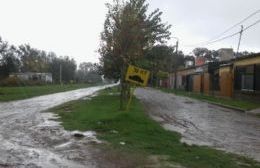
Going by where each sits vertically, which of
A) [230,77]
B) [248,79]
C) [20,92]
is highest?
[230,77]

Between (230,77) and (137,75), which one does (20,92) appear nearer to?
(230,77)

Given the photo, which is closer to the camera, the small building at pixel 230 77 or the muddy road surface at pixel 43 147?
the muddy road surface at pixel 43 147

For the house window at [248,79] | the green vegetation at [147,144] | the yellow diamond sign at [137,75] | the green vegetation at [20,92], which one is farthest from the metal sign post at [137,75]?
the green vegetation at [20,92]

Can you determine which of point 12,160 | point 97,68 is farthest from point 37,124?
point 97,68

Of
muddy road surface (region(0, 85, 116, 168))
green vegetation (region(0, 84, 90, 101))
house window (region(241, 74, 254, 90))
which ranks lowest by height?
muddy road surface (region(0, 85, 116, 168))

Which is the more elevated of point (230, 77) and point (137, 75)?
point (230, 77)

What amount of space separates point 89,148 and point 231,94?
36413mm

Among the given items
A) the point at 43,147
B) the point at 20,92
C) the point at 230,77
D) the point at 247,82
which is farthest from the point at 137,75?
the point at 20,92

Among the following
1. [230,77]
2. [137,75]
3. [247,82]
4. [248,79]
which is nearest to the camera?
[137,75]

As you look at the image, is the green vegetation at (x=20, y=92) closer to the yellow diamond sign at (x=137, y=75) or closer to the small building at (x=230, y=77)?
the small building at (x=230, y=77)

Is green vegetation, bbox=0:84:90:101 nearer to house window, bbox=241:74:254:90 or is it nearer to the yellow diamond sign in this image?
house window, bbox=241:74:254:90

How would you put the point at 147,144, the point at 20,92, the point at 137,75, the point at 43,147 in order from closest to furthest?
the point at 43,147, the point at 147,144, the point at 137,75, the point at 20,92

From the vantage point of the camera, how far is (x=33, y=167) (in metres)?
10.1

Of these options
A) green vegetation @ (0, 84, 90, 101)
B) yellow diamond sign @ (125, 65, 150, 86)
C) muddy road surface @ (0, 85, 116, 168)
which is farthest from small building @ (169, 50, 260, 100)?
muddy road surface @ (0, 85, 116, 168)
